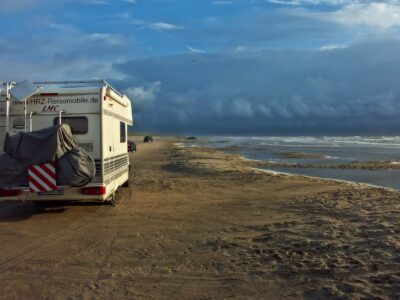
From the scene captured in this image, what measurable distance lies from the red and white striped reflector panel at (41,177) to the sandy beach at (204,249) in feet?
2.75

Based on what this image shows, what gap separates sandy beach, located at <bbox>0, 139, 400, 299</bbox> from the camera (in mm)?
5613

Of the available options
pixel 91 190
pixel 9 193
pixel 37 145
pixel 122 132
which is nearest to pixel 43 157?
pixel 37 145

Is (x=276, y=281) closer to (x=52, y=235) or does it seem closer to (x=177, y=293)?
(x=177, y=293)

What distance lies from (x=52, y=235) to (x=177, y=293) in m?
4.04

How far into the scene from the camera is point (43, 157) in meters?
9.31

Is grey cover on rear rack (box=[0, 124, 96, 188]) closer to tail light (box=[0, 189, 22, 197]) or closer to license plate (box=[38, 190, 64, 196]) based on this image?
tail light (box=[0, 189, 22, 197])

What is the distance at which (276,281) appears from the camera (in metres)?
5.87

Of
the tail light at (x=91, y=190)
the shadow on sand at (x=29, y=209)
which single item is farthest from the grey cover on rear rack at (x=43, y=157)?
the shadow on sand at (x=29, y=209)

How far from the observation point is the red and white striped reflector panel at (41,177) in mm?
9359

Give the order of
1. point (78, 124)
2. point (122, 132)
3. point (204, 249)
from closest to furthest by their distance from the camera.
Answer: point (204, 249) → point (78, 124) → point (122, 132)

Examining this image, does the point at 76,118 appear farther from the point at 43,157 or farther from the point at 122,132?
the point at 122,132

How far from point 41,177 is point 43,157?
420 millimetres

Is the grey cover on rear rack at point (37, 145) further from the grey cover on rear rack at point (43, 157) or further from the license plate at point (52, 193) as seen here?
the license plate at point (52, 193)

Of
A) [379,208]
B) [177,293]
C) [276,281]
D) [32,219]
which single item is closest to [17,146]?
[32,219]
